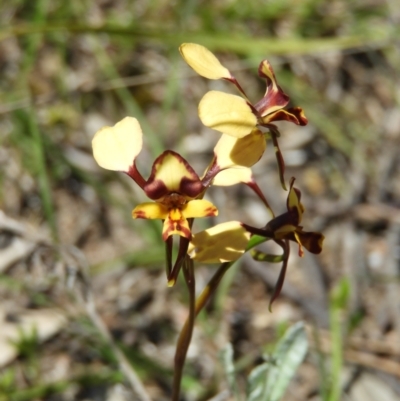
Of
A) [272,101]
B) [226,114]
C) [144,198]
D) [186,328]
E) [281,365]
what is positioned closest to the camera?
[226,114]

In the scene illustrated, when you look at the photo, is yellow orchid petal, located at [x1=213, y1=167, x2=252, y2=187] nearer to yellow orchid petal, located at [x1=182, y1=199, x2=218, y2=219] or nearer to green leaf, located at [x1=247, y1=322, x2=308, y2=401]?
yellow orchid petal, located at [x1=182, y1=199, x2=218, y2=219]

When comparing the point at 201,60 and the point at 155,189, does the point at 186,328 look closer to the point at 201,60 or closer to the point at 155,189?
the point at 155,189

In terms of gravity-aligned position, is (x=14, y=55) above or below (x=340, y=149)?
above

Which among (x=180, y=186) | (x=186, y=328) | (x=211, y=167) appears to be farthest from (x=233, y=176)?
(x=186, y=328)

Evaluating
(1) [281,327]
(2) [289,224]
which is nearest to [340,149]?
(1) [281,327]

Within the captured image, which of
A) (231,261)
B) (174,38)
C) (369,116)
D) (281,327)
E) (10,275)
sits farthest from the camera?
(369,116)

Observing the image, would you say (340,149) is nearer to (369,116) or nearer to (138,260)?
(369,116)

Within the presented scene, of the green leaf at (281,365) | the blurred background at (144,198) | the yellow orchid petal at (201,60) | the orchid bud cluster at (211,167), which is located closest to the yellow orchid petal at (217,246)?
the orchid bud cluster at (211,167)
